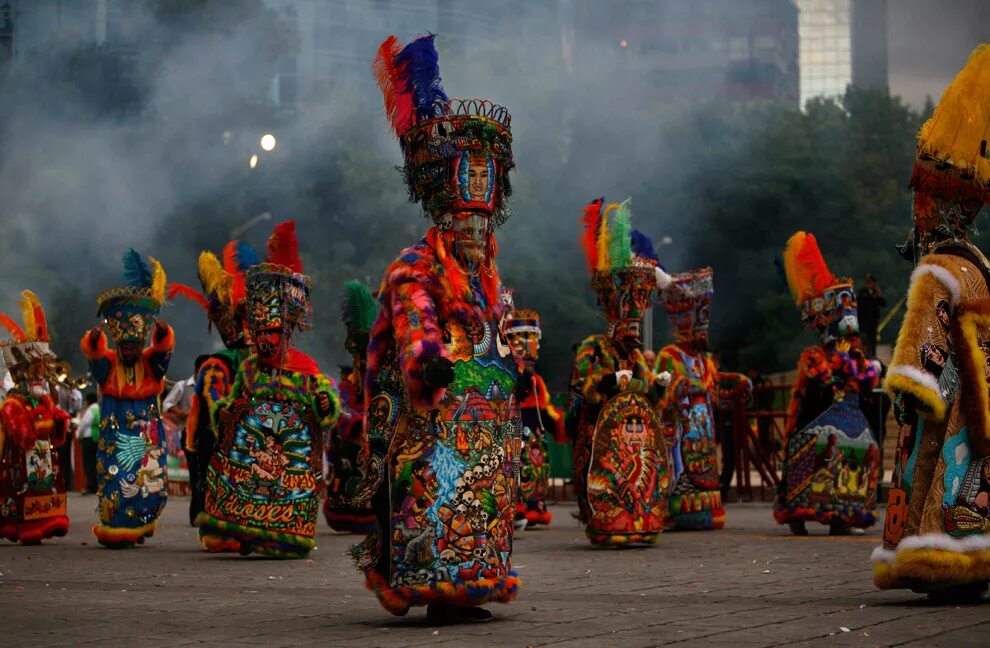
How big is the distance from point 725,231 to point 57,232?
16266 millimetres

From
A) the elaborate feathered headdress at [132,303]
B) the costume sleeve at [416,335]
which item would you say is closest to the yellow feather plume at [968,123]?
the costume sleeve at [416,335]

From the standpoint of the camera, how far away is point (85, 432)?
25031 millimetres

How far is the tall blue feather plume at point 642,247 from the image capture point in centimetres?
1309

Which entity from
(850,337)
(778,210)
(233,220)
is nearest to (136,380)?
(850,337)

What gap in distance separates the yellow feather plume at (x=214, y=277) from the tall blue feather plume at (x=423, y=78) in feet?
22.9

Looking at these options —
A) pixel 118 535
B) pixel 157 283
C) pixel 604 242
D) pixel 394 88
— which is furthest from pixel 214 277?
pixel 394 88

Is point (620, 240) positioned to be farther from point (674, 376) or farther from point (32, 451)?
point (32, 451)

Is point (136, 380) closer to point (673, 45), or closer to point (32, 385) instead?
point (32, 385)

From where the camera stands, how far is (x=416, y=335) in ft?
22.7

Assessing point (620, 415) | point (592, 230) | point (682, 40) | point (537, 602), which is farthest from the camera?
point (682, 40)

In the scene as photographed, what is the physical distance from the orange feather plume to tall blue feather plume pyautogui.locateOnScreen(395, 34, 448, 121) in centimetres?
692

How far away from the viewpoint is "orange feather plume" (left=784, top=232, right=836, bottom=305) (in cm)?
1386

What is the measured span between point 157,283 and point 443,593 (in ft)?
24.8

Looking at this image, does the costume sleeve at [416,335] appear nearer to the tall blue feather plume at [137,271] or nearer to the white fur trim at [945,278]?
the white fur trim at [945,278]
